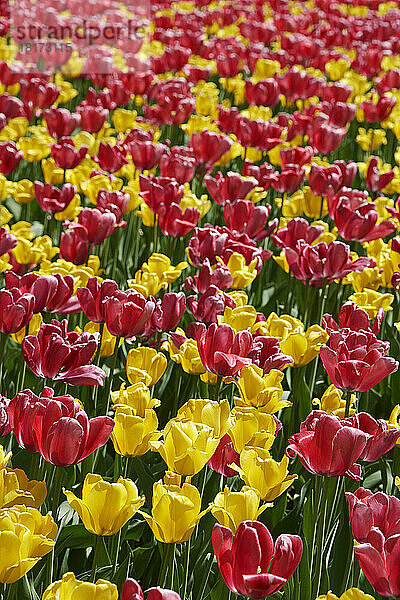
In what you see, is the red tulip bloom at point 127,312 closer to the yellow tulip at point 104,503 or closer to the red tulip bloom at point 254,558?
the yellow tulip at point 104,503

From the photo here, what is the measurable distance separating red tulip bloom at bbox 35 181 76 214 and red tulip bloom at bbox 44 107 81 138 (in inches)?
36.5

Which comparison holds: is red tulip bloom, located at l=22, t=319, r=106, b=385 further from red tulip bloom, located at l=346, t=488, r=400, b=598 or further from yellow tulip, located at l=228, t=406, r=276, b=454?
red tulip bloom, located at l=346, t=488, r=400, b=598

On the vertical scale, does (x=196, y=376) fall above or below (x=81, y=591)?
below

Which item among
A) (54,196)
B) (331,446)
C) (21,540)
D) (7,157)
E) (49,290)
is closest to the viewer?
(21,540)

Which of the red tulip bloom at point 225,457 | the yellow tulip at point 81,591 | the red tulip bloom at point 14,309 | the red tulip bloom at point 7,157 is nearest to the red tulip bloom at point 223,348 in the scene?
the red tulip bloom at point 225,457

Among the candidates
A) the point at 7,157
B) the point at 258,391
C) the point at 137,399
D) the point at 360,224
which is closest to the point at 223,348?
the point at 258,391

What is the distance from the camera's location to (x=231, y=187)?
10.4 ft

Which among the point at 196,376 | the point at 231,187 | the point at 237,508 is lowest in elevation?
the point at 196,376

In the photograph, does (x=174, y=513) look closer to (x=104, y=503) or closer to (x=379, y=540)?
(x=104, y=503)

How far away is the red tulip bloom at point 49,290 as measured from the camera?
2.13 meters

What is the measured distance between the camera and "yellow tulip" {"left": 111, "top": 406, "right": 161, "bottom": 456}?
1.65 meters

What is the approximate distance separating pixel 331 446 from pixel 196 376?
702 millimetres

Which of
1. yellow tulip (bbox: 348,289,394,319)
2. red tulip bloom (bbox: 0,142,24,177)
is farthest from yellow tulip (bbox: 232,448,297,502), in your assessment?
red tulip bloom (bbox: 0,142,24,177)

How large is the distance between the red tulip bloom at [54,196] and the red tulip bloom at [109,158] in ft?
1.46
